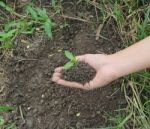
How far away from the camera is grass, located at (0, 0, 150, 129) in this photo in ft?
5.92

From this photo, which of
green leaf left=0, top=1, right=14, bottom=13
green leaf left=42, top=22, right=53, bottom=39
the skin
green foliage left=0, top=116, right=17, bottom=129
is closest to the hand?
the skin

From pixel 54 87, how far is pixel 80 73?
0.21 m

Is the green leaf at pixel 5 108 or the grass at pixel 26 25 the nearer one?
the green leaf at pixel 5 108

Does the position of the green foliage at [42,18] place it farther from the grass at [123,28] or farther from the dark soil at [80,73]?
the dark soil at [80,73]

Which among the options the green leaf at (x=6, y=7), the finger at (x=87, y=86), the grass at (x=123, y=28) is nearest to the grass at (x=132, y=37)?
the grass at (x=123, y=28)

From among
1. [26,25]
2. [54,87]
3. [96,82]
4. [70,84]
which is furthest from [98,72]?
[26,25]

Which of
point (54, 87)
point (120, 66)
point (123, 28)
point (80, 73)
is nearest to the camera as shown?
point (120, 66)

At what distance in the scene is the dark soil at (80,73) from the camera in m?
1.73

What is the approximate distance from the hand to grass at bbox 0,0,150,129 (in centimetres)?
22

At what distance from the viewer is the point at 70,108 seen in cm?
184

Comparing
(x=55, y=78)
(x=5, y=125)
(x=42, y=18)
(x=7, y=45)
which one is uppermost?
(x=42, y=18)

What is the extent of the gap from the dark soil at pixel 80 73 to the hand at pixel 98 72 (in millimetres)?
19

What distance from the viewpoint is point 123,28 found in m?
2.00

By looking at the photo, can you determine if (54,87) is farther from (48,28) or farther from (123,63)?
(123,63)
